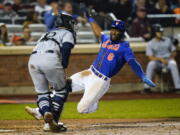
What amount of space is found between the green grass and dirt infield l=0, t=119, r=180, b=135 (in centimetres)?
88

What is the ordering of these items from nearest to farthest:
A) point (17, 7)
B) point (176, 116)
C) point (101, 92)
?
point (101, 92), point (176, 116), point (17, 7)

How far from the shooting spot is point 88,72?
9812mm

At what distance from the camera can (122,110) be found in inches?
501

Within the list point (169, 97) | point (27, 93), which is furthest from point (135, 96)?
point (27, 93)

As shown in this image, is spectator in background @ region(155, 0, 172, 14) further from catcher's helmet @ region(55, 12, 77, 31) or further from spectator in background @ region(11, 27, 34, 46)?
catcher's helmet @ region(55, 12, 77, 31)

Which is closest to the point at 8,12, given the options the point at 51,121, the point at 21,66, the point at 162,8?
the point at 21,66

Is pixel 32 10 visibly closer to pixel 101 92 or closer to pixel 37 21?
pixel 37 21

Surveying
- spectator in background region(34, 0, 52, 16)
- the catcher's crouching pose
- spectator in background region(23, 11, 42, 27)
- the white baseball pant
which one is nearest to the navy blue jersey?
the white baseball pant

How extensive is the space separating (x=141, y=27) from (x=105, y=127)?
801 centimetres

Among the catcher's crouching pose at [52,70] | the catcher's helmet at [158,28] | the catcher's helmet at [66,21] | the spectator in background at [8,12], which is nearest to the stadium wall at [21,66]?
the catcher's helmet at [158,28]

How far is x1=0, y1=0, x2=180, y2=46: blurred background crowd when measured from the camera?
16656 mm

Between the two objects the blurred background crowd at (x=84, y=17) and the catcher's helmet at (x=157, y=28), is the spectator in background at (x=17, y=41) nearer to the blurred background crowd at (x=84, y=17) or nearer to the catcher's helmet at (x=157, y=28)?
the blurred background crowd at (x=84, y=17)

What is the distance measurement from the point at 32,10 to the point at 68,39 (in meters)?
8.13

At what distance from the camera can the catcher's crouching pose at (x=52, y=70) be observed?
890 centimetres
